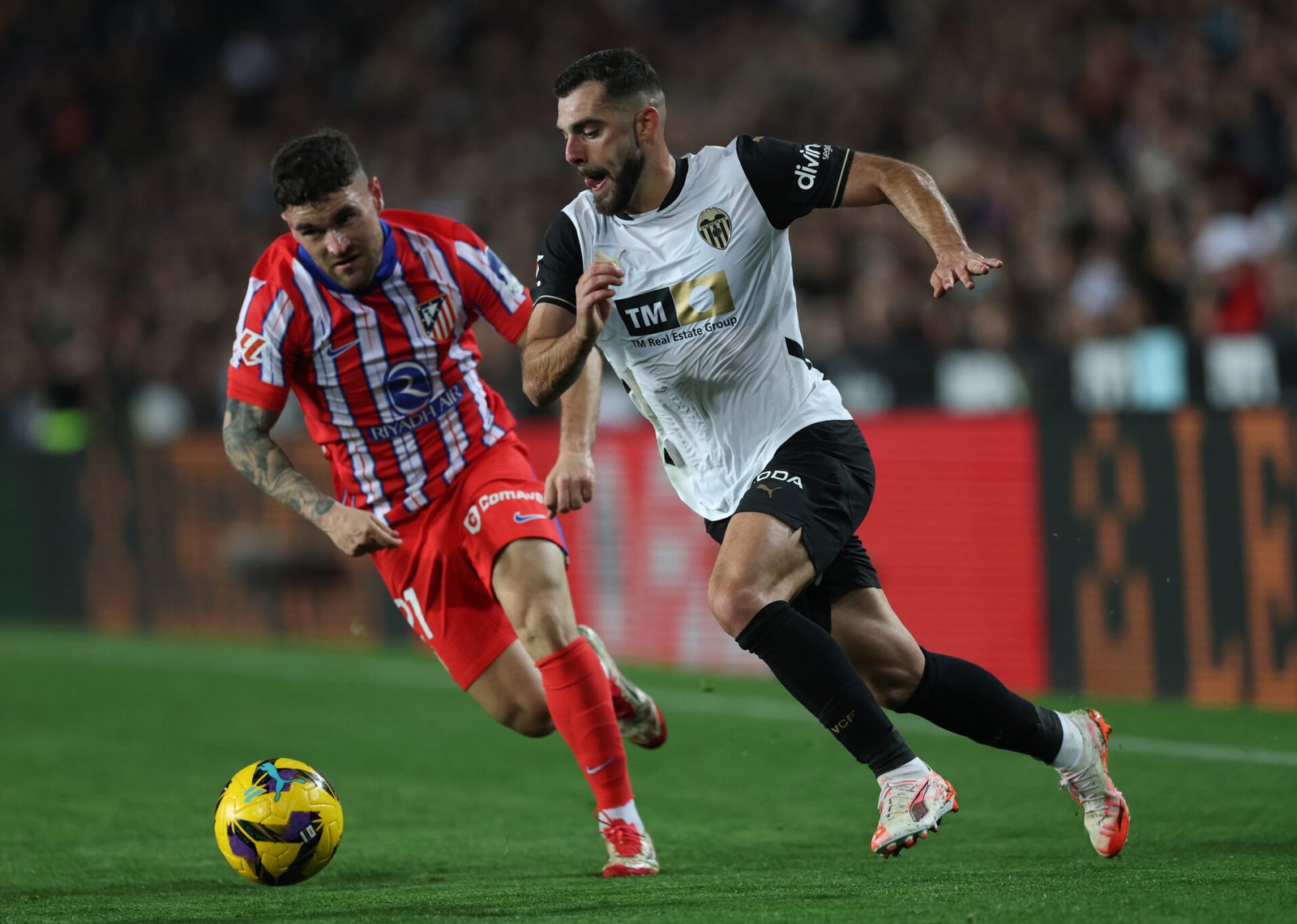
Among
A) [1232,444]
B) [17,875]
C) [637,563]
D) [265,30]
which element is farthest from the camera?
[265,30]

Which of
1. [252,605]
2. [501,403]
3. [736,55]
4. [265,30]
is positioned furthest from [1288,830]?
[265,30]

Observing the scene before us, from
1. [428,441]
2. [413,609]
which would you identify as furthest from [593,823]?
[428,441]

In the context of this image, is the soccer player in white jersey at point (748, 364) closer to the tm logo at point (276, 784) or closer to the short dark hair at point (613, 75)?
the short dark hair at point (613, 75)

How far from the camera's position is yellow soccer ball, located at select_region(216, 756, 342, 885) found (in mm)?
5238

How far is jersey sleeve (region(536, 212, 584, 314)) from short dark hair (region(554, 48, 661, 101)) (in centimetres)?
38

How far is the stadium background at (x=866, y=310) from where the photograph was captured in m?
9.23

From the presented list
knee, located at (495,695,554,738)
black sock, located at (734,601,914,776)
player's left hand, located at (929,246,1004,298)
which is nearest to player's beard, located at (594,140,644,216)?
player's left hand, located at (929,246,1004,298)

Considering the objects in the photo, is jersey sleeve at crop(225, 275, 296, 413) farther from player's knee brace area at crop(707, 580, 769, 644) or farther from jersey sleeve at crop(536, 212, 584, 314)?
player's knee brace area at crop(707, 580, 769, 644)

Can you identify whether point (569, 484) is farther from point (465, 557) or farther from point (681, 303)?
point (465, 557)

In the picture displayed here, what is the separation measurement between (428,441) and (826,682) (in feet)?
6.41

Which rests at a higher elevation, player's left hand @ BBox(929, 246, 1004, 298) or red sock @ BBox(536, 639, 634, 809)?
player's left hand @ BBox(929, 246, 1004, 298)

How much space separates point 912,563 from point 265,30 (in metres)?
14.3

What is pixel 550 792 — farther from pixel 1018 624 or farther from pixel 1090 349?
pixel 1090 349

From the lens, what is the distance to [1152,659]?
9195mm
